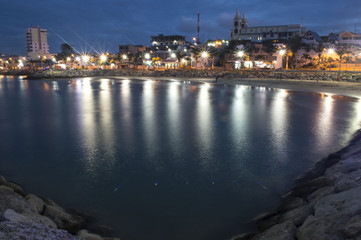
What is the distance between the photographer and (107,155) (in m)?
13.4

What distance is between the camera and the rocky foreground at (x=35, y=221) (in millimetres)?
5055

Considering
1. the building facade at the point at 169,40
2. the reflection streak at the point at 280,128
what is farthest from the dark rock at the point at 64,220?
the building facade at the point at 169,40

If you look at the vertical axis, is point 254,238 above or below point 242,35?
below

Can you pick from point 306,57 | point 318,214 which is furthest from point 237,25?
point 318,214

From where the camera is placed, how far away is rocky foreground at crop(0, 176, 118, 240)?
199 inches

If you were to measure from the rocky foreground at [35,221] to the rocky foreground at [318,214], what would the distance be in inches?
171

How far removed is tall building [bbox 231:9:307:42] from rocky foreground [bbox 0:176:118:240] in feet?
268

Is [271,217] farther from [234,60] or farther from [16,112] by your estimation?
[234,60]

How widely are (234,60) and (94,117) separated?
62.0m

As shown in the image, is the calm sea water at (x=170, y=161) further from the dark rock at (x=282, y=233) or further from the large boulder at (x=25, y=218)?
the large boulder at (x=25, y=218)

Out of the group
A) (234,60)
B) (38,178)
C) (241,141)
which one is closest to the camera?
(38,178)

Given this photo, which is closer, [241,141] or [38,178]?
[38,178]

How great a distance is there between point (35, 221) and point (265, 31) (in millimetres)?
97107

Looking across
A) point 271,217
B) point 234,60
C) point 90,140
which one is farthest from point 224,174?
point 234,60
